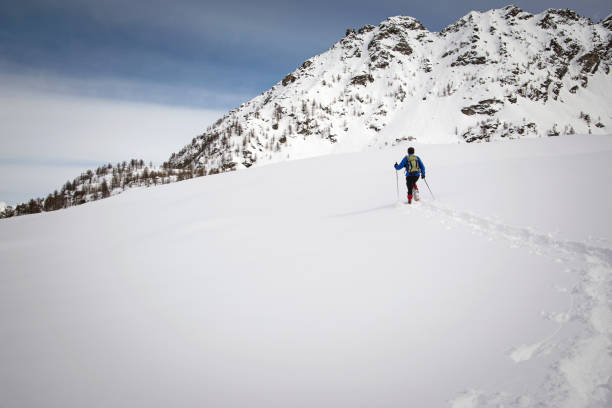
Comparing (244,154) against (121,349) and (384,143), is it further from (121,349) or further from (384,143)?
(121,349)

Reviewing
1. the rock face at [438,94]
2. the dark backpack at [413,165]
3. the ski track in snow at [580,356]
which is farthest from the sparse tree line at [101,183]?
the ski track in snow at [580,356]

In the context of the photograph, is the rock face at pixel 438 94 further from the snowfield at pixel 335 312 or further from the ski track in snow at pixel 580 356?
the ski track in snow at pixel 580 356

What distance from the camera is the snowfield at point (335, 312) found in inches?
93.3

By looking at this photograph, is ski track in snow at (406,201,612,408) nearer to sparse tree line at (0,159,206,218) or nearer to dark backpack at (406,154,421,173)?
dark backpack at (406,154,421,173)

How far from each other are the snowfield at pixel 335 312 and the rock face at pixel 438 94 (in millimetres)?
102286

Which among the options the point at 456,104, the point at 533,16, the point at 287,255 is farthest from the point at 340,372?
the point at 533,16

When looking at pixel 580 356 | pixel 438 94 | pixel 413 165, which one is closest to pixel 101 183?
pixel 413 165

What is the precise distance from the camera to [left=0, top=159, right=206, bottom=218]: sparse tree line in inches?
2875

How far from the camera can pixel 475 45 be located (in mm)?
134250

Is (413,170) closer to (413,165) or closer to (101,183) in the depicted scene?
(413,165)

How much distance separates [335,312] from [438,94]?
483ft

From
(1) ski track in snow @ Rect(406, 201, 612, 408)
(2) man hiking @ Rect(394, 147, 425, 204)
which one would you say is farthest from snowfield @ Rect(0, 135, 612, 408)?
(2) man hiking @ Rect(394, 147, 425, 204)

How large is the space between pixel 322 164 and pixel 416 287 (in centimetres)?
1653

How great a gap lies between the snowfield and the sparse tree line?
238 ft
